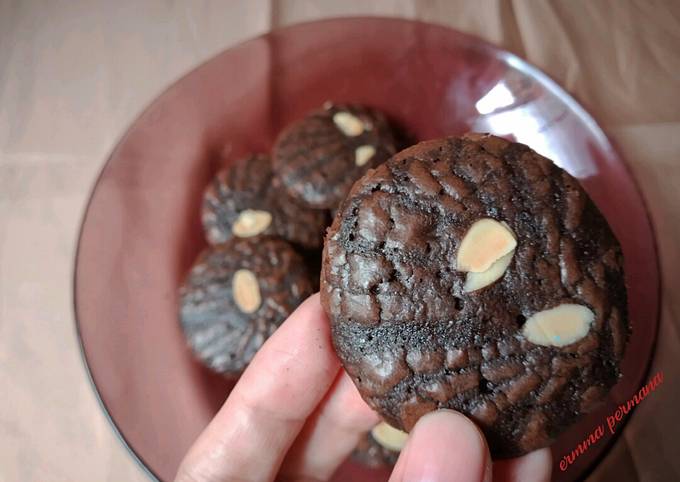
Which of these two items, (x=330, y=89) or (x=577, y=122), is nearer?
(x=577, y=122)

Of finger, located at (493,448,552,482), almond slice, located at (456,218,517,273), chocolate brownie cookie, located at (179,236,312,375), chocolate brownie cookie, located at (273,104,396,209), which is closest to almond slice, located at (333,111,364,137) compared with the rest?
chocolate brownie cookie, located at (273,104,396,209)

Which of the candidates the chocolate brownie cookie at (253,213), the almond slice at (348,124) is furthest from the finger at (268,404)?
the almond slice at (348,124)

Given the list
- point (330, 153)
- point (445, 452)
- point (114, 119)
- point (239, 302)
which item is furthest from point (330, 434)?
point (114, 119)

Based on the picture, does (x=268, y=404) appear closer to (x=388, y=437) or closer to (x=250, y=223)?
(x=388, y=437)

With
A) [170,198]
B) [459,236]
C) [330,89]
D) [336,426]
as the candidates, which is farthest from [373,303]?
[330,89]

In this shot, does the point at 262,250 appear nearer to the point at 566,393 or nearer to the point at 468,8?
the point at 566,393

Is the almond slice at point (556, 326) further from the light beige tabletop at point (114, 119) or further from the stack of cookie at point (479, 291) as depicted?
the light beige tabletop at point (114, 119)

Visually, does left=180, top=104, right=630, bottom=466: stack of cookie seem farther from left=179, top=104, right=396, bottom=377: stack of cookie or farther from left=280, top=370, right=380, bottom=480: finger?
left=179, top=104, right=396, bottom=377: stack of cookie
